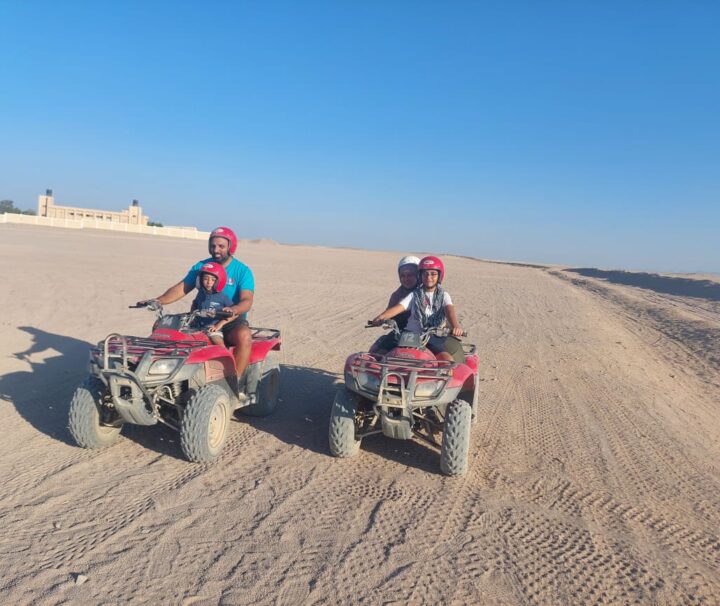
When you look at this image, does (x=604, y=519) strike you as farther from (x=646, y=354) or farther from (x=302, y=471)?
(x=646, y=354)

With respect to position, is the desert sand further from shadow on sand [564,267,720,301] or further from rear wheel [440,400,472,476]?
shadow on sand [564,267,720,301]

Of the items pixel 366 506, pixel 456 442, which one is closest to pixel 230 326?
pixel 366 506

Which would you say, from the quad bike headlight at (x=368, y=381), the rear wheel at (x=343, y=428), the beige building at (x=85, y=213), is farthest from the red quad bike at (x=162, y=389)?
the beige building at (x=85, y=213)

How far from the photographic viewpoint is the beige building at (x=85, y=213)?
7094cm

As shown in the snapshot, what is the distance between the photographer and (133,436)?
5.29 m

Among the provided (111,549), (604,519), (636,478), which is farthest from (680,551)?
(111,549)

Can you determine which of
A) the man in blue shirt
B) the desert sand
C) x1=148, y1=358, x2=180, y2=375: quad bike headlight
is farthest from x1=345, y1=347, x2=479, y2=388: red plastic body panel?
x1=148, y1=358, x2=180, y2=375: quad bike headlight

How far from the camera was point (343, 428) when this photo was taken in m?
4.96

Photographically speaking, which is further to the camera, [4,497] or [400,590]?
[4,497]

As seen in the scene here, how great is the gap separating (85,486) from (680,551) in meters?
4.28

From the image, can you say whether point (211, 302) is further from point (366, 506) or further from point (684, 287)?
point (684, 287)

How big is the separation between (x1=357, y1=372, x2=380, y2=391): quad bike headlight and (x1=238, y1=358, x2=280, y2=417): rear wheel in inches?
62.6

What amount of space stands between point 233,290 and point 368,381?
→ 7.04 feet

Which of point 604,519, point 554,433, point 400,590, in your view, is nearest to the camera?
point 400,590
